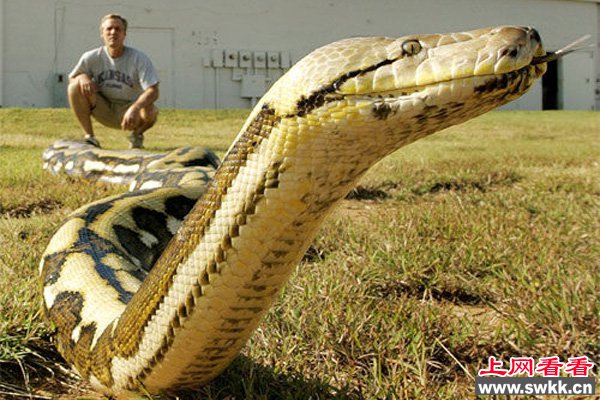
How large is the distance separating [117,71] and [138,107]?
2.19 feet

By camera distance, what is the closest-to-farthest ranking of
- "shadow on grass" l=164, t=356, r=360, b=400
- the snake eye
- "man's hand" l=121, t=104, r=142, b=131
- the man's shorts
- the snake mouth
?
1. the snake mouth
2. the snake eye
3. "shadow on grass" l=164, t=356, r=360, b=400
4. "man's hand" l=121, t=104, r=142, b=131
5. the man's shorts

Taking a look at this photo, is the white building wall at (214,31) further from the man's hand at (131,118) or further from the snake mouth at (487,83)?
the snake mouth at (487,83)

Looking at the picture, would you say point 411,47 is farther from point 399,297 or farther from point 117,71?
point 117,71

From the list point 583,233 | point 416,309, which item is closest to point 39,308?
point 416,309

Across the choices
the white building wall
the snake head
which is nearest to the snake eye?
the snake head

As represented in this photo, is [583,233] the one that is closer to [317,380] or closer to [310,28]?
[317,380]

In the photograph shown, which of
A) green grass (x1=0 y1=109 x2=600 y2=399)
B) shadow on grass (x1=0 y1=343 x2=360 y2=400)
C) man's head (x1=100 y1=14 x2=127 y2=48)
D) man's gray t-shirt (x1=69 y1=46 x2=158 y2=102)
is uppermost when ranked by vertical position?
man's head (x1=100 y1=14 x2=127 y2=48)

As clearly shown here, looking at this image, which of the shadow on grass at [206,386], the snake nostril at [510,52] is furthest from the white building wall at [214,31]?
the snake nostril at [510,52]

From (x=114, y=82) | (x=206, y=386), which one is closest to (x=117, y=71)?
(x=114, y=82)

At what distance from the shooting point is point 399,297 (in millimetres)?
2811

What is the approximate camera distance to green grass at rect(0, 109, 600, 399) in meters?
2.12

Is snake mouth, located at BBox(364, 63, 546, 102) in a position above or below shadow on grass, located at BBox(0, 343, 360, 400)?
above

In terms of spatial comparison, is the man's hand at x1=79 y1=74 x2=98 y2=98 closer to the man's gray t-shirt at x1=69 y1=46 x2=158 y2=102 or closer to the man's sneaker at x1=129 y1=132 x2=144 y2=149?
the man's gray t-shirt at x1=69 y1=46 x2=158 y2=102

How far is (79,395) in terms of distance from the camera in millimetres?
2199
